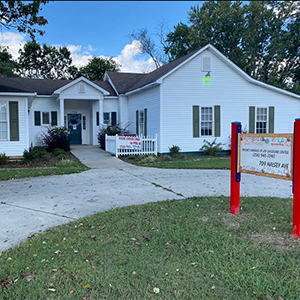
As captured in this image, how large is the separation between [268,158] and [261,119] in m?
13.8

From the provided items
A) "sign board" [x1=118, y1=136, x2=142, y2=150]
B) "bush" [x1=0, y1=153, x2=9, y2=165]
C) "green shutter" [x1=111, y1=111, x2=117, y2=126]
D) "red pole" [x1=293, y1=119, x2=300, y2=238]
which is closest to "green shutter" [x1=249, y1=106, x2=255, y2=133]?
"sign board" [x1=118, y1=136, x2=142, y2=150]

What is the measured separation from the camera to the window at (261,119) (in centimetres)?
1753

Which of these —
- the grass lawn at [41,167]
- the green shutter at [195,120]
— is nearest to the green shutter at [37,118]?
the grass lawn at [41,167]

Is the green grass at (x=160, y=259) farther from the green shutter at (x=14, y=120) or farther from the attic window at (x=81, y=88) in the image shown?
the attic window at (x=81, y=88)

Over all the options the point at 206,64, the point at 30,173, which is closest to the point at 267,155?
the point at 30,173

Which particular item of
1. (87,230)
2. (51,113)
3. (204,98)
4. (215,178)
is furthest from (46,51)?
(87,230)

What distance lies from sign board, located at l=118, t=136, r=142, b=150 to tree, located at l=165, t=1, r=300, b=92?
62.8ft

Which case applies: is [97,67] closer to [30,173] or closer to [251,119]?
[251,119]

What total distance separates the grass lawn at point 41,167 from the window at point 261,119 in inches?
419

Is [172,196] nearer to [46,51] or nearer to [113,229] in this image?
[113,229]

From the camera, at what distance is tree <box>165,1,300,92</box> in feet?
96.4

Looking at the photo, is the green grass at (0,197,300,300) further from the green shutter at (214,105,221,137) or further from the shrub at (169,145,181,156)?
the green shutter at (214,105,221,137)

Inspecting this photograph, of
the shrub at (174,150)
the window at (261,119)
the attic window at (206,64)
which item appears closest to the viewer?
the shrub at (174,150)

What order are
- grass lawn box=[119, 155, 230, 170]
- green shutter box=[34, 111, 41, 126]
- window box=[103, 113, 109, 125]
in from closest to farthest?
grass lawn box=[119, 155, 230, 170] < green shutter box=[34, 111, 41, 126] < window box=[103, 113, 109, 125]
